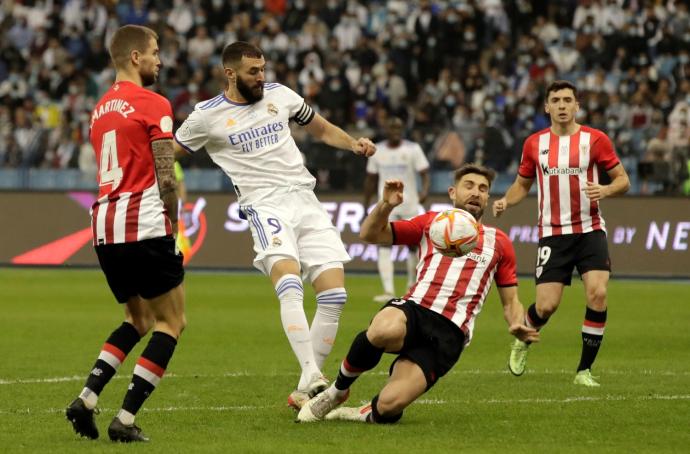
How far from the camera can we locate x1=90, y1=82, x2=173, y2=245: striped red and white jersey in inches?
276

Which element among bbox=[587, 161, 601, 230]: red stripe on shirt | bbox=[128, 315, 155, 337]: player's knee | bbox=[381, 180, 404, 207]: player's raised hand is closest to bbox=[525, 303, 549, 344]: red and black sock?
bbox=[587, 161, 601, 230]: red stripe on shirt

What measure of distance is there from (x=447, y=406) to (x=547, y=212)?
232cm

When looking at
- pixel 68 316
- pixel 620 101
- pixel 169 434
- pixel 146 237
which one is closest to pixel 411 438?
pixel 169 434

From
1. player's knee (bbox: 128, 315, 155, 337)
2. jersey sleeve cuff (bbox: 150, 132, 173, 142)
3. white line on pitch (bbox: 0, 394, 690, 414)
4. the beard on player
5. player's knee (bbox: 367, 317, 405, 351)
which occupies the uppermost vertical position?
the beard on player

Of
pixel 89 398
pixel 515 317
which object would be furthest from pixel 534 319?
pixel 89 398

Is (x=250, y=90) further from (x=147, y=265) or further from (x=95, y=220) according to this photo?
(x=147, y=265)

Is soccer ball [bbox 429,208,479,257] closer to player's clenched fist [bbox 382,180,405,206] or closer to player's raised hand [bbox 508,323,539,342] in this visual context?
player's clenched fist [bbox 382,180,405,206]

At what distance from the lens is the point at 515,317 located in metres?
7.55

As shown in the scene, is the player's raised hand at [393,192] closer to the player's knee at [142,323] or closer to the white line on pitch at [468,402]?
the player's knee at [142,323]

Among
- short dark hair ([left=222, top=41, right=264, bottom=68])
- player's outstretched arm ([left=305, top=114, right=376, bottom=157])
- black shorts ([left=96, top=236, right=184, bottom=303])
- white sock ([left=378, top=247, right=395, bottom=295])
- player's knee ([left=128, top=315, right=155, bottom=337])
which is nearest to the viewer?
black shorts ([left=96, top=236, right=184, bottom=303])

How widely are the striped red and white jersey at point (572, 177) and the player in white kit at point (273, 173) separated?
2.10 meters

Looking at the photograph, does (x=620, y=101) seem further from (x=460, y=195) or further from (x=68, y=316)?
(x=460, y=195)

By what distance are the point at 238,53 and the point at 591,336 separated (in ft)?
11.2

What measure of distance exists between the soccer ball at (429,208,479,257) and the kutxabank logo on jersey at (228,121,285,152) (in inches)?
64.1
